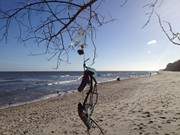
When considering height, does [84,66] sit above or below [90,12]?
below

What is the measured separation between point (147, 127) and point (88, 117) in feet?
23.6

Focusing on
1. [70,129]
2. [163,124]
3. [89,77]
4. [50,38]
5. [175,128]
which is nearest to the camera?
[89,77]

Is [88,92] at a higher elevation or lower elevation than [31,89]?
higher

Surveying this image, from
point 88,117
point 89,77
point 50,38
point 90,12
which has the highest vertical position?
point 90,12

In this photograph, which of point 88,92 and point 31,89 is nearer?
point 88,92

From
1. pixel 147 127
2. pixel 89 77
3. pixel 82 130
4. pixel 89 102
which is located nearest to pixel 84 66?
pixel 89 77

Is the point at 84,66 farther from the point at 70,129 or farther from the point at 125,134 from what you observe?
the point at 70,129

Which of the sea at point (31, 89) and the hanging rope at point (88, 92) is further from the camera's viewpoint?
the sea at point (31, 89)

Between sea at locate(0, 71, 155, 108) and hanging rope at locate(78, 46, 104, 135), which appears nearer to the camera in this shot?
hanging rope at locate(78, 46, 104, 135)

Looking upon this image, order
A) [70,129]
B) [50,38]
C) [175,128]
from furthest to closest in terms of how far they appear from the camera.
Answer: [70,129] → [175,128] → [50,38]

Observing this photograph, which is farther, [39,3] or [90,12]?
[90,12]

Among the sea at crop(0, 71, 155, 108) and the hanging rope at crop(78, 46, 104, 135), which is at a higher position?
the hanging rope at crop(78, 46, 104, 135)

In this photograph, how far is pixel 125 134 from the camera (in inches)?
316

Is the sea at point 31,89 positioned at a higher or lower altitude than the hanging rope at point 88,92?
lower
